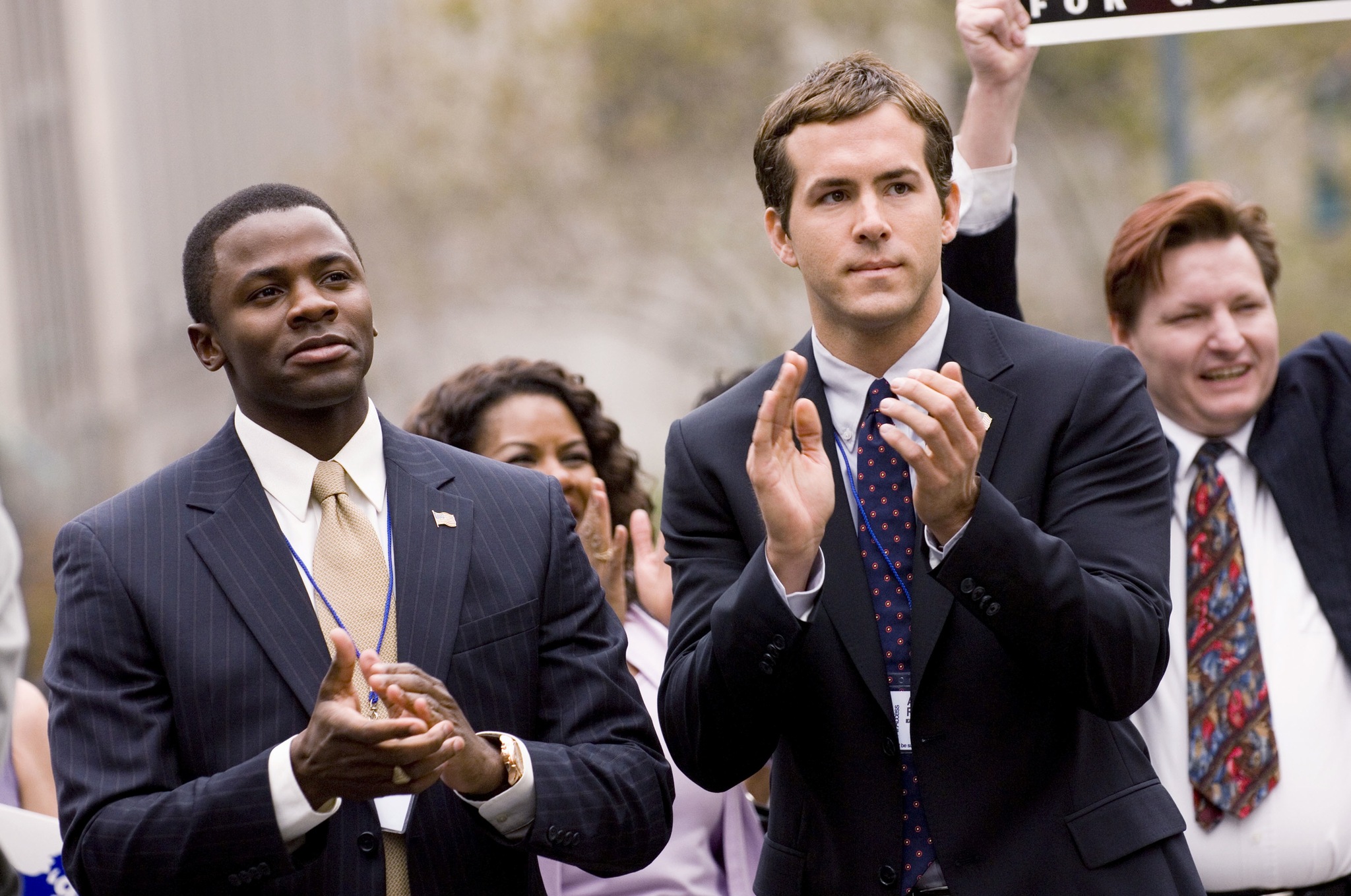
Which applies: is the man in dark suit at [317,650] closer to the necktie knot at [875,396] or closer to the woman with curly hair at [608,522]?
the necktie knot at [875,396]

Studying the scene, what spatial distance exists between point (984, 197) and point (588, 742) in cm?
179

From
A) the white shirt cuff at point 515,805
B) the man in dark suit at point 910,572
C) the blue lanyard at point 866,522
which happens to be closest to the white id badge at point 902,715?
the man in dark suit at point 910,572

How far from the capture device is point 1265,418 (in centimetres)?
453

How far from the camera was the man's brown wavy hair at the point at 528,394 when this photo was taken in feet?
17.1

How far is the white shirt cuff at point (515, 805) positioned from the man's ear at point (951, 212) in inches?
52.7

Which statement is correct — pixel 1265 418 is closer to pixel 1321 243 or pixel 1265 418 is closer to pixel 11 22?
pixel 1321 243

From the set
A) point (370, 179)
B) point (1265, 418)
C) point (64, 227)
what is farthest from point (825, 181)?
point (64, 227)

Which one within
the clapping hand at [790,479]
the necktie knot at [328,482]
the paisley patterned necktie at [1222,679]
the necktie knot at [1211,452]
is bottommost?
the paisley patterned necktie at [1222,679]

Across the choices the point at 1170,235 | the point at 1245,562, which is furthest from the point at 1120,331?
the point at 1245,562

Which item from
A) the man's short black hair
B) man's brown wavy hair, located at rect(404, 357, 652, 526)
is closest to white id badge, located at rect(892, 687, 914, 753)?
the man's short black hair

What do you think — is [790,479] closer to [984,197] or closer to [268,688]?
[268,688]

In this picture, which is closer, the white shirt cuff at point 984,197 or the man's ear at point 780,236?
the man's ear at point 780,236

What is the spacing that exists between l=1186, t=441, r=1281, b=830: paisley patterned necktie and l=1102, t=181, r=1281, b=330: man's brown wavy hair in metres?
0.64

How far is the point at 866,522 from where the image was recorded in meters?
3.43
